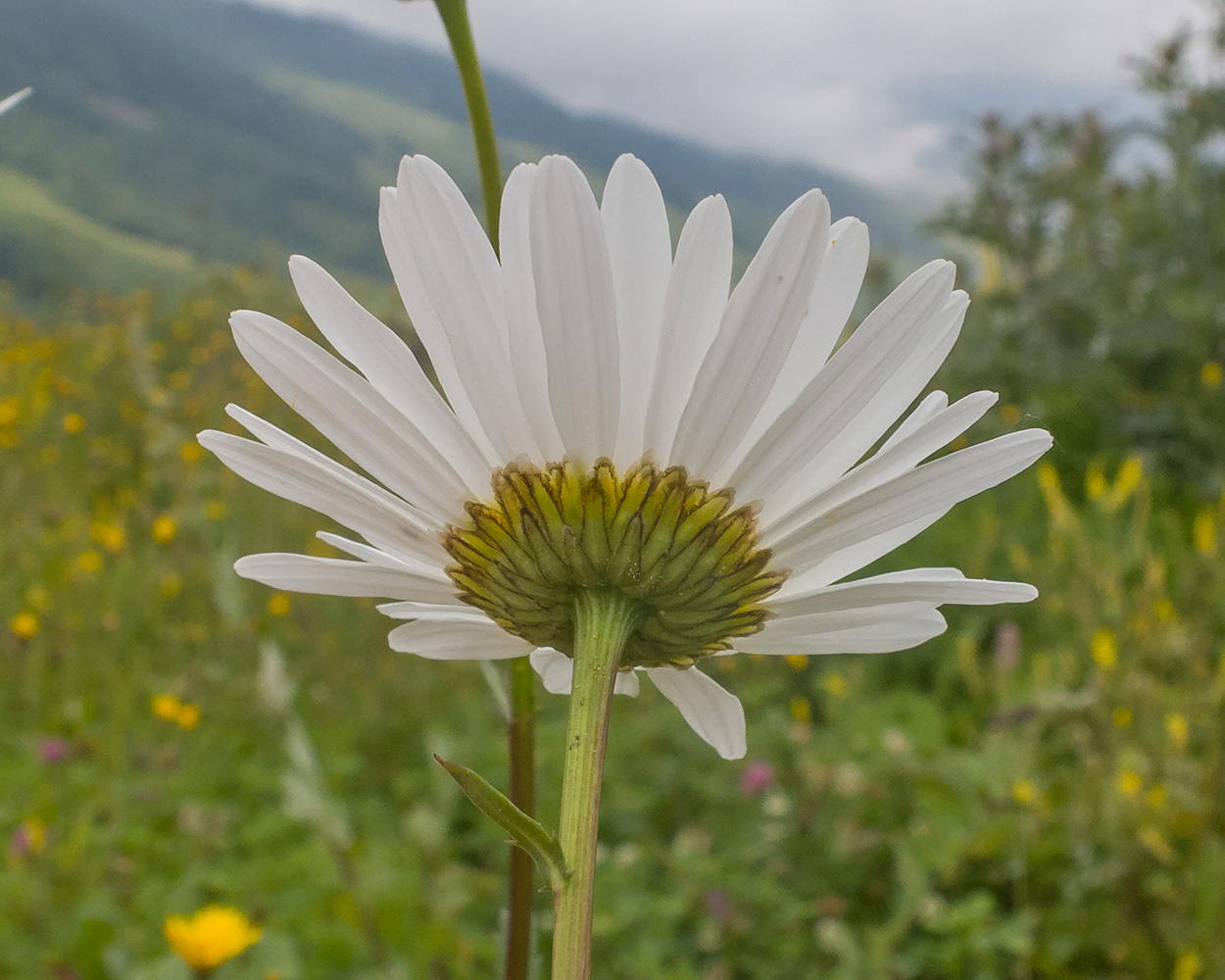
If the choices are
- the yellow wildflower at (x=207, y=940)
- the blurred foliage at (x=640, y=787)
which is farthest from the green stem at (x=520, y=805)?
the yellow wildflower at (x=207, y=940)

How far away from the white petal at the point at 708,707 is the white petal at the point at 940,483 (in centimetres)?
11

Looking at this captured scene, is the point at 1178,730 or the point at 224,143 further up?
the point at 224,143

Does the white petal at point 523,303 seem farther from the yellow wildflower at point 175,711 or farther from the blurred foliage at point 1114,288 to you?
the blurred foliage at point 1114,288

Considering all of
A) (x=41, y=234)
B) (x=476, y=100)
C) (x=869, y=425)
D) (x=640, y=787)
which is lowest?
(x=640, y=787)

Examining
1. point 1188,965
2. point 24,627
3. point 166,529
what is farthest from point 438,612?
point 166,529

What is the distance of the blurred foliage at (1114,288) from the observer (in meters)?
3.86

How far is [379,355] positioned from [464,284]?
4cm

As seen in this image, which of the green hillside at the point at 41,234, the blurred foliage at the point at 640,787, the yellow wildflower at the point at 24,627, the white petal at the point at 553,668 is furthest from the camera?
the green hillside at the point at 41,234

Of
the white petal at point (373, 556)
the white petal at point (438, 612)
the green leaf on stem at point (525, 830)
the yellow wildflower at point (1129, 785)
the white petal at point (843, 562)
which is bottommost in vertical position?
the yellow wildflower at point (1129, 785)

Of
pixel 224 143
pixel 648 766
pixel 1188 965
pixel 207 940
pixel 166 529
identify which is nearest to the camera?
pixel 207 940

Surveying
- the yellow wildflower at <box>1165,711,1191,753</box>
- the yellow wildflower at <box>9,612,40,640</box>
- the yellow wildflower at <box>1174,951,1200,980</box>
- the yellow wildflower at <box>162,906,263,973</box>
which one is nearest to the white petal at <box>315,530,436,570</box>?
the yellow wildflower at <box>162,906,263,973</box>

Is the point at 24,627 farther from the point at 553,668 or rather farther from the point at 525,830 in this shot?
the point at 525,830

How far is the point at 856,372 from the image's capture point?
31 cm

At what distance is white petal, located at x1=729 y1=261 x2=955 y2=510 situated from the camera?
0.30 meters
